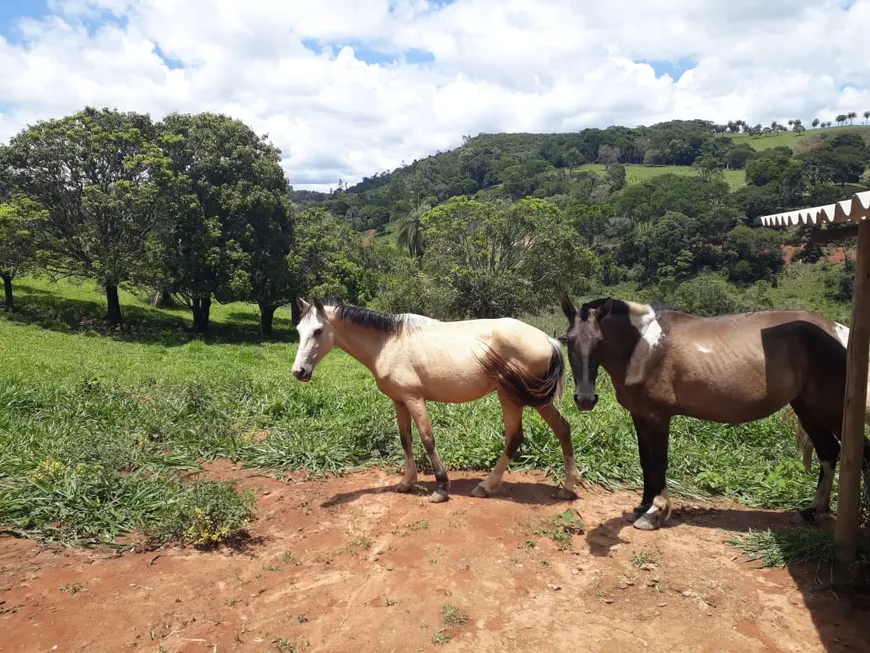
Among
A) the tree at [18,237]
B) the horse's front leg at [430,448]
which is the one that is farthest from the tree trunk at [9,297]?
the horse's front leg at [430,448]

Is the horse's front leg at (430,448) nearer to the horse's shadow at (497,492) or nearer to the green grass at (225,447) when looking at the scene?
the horse's shadow at (497,492)

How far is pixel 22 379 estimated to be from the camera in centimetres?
998

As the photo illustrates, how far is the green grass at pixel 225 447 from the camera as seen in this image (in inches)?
201

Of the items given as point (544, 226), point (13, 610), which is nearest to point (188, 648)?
point (13, 610)

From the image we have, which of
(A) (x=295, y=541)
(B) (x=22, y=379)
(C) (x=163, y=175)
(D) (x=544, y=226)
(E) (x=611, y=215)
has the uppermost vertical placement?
(E) (x=611, y=215)

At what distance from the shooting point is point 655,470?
16.2 ft

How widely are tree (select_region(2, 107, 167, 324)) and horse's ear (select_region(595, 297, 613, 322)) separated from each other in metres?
20.9

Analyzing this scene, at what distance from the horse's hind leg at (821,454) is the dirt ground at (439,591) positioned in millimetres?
336

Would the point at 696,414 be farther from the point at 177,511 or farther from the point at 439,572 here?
the point at 177,511

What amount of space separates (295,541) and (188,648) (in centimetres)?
154

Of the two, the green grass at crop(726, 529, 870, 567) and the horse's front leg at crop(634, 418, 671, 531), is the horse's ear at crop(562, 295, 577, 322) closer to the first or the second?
the horse's front leg at crop(634, 418, 671, 531)

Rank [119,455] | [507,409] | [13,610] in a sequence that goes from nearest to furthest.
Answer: [13,610] → [507,409] → [119,455]

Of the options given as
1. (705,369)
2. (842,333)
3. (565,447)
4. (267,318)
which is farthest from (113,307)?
(842,333)

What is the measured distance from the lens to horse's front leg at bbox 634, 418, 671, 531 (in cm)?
484
